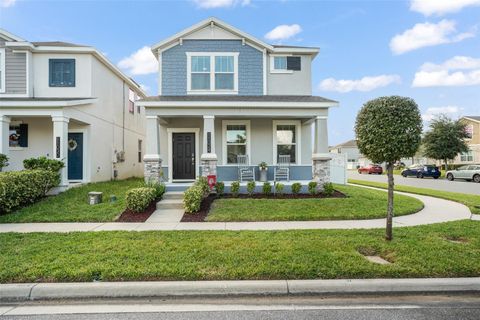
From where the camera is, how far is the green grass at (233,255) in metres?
4.42

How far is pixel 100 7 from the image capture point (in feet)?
40.5

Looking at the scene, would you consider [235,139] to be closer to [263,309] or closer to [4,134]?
[4,134]

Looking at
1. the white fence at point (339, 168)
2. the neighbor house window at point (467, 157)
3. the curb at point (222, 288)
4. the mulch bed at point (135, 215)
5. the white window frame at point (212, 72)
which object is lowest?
the curb at point (222, 288)

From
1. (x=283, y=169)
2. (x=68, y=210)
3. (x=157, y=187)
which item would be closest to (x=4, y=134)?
(x=68, y=210)

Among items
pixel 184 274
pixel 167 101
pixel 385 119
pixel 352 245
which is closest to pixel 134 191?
pixel 167 101

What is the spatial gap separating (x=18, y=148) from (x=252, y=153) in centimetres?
1060

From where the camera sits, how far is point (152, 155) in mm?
11359

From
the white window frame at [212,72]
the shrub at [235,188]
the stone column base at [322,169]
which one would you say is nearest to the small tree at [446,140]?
the stone column base at [322,169]

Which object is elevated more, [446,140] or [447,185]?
[446,140]

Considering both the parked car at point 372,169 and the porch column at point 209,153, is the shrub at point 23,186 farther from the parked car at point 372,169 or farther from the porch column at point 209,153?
the parked car at point 372,169

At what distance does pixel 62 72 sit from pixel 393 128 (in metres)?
14.3

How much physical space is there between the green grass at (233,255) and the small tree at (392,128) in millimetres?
1743

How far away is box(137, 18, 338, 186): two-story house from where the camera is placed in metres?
13.3

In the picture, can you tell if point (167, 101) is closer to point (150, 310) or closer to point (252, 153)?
point (252, 153)
